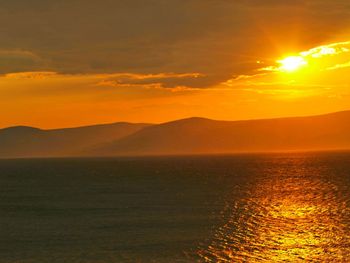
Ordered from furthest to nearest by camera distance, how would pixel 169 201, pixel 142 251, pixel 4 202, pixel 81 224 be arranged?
pixel 4 202, pixel 169 201, pixel 81 224, pixel 142 251

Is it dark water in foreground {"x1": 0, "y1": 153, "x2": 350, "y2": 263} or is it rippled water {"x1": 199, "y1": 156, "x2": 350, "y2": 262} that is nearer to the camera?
rippled water {"x1": 199, "y1": 156, "x2": 350, "y2": 262}

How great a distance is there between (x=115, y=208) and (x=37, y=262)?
120ft

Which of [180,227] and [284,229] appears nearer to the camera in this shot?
[284,229]

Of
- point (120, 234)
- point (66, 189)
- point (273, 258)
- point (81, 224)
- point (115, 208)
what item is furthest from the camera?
point (66, 189)

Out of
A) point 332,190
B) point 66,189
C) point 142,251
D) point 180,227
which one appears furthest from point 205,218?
point 66,189

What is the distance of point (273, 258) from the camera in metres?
48.1

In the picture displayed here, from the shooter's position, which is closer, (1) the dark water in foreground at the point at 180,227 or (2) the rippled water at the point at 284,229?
(2) the rippled water at the point at 284,229

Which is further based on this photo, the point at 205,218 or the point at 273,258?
the point at 205,218

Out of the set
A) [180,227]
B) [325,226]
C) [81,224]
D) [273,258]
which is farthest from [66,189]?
[273,258]

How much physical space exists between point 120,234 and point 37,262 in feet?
44.0

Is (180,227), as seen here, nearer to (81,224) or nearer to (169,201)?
(81,224)

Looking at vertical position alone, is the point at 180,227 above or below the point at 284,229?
above

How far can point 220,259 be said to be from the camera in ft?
159

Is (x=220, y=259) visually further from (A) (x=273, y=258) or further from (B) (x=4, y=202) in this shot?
(B) (x=4, y=202)
